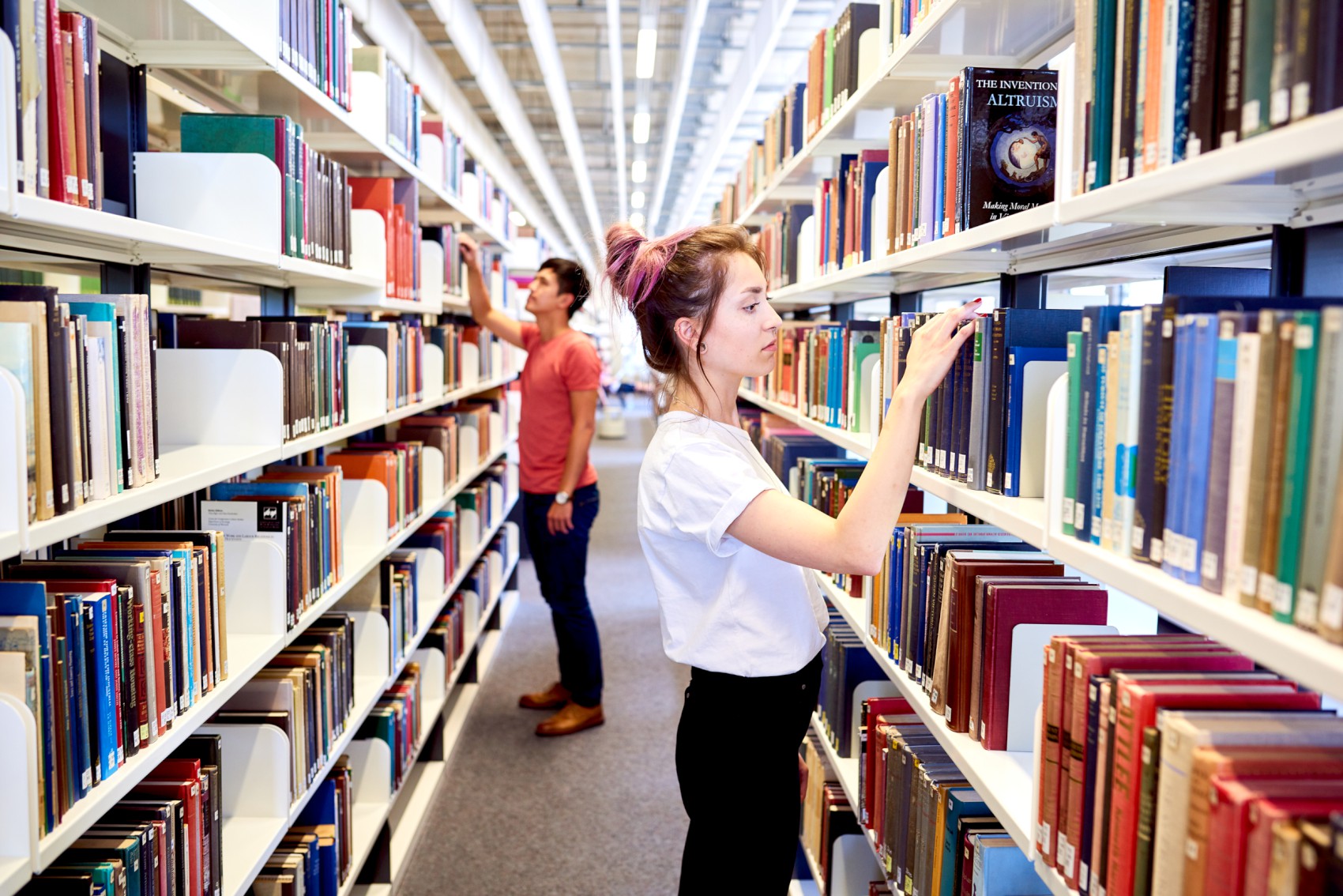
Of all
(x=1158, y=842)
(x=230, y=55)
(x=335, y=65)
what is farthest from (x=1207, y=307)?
(x=335, y=65)

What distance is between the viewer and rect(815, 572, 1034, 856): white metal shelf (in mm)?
1279

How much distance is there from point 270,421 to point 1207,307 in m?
1.69

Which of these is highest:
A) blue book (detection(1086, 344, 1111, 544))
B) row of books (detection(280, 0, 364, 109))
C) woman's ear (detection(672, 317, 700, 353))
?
row of books (detection(280, 0, 364, 109))

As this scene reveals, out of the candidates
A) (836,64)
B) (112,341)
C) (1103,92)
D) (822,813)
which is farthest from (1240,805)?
(836,64)

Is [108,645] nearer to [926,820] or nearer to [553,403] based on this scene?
[926,820]

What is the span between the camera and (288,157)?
2.12 meters

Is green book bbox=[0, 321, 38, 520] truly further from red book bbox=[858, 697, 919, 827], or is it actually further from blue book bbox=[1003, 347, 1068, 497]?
red book bbox=[858, 697, 919, 827]

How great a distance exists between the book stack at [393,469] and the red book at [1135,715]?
7.20 feet

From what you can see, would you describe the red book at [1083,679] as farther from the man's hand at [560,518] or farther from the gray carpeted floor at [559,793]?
the man's hand at [560,518]

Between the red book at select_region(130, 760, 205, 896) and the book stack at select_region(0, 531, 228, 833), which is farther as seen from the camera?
the red book at select_region(130, 760, 205, 896)

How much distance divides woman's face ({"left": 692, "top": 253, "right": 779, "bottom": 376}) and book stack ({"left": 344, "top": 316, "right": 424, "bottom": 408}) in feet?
4.42

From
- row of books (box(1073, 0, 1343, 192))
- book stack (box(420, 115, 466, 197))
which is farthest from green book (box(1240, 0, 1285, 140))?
book stack (box(420, 115, 466, 197))

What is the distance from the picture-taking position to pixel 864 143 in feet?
9.19

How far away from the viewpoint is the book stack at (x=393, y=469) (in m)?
2.87
